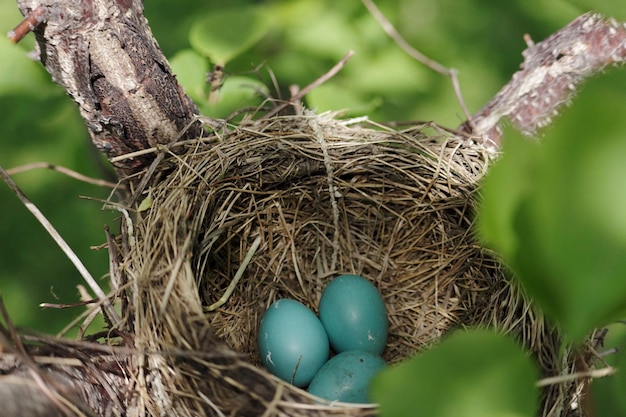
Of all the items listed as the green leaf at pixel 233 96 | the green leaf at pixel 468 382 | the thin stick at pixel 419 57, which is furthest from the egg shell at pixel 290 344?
the green leaf at pixel 468 382

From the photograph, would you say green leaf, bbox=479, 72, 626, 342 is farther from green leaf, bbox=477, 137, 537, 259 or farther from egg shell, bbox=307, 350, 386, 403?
egg shell, bbox=307, 350, 386, 403

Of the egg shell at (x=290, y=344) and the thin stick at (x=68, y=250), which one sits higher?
the thin stick at (x=68, y=250)

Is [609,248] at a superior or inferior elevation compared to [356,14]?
inferior

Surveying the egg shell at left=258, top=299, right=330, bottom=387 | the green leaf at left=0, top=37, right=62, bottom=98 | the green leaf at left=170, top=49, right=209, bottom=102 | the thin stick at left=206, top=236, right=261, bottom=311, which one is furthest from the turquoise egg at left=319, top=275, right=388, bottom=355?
the green leaf at left=0, top=37, right=62, bottom=98

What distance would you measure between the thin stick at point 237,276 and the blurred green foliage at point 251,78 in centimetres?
30

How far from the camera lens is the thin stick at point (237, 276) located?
1.24 m

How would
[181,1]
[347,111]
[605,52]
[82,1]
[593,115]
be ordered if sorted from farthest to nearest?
[181,1] → [347,111] → [605,52] → [82,1] → [593,115]

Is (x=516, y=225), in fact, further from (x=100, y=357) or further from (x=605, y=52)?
(x=605, y=52)

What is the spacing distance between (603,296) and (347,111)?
1.11 m

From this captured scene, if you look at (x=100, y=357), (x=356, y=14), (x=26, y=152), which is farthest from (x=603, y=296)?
(x=26, y=152)

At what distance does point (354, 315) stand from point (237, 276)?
0.79 ft

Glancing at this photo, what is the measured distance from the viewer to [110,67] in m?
1.01

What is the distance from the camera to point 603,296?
0.32 m

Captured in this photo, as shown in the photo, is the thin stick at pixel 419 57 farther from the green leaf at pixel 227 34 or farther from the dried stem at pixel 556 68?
the green leaf at pixel 227 34
